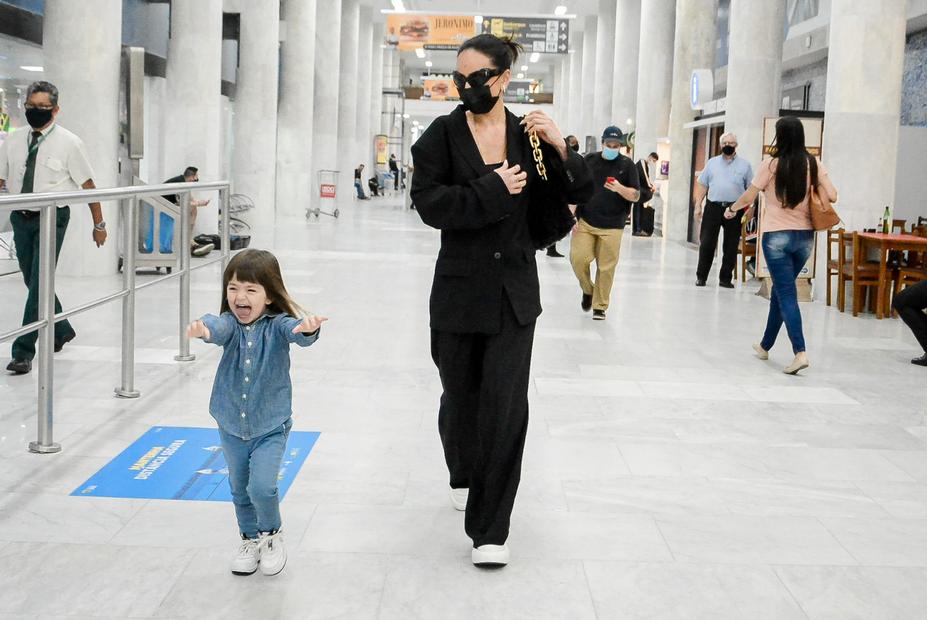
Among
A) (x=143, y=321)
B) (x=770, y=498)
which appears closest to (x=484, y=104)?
(x=770, y=498)

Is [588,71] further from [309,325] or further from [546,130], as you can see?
[309,325]

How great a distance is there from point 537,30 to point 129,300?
87.0ft

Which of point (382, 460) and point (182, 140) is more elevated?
point (182, 140)

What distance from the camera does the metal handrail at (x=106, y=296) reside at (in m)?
5.04

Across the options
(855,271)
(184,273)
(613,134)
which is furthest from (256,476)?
(855,271)

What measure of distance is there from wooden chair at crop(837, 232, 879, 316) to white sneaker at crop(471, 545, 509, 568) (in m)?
7.95

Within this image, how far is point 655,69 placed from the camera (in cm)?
2655

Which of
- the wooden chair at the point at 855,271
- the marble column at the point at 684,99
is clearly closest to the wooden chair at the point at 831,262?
the wooden chair at the point at 855,271

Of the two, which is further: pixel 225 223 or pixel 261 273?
pixel 225 223

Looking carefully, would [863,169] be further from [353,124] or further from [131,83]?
[353,124]

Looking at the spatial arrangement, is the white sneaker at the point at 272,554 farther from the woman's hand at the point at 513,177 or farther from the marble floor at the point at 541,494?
the woman's hand at the point at 513,177

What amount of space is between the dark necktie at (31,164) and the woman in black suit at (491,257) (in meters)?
4.17

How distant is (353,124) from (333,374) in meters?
31.5

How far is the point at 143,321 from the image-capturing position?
8.91 metres
